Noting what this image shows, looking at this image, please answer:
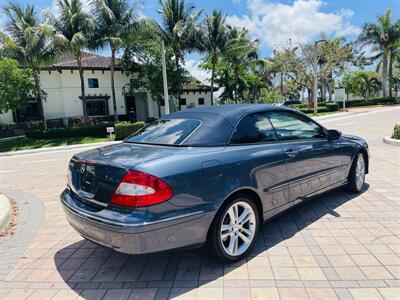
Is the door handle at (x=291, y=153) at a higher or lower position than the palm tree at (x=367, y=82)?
lower

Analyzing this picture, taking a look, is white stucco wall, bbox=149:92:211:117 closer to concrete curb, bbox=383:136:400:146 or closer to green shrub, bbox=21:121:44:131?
green shrub, bbox=21:121:44:131

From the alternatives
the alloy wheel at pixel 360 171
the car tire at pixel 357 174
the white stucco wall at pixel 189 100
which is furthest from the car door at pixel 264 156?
the white stucco wall at pixel 189 100

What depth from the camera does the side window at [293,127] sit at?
13.0 ft

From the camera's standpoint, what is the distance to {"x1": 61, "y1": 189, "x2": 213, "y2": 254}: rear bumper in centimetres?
264

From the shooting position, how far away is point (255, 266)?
3.22m

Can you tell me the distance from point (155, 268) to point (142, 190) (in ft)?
3.57

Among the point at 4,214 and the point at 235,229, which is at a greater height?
the point at 235,229

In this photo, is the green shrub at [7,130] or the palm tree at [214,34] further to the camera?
the palm tree at [214,34]

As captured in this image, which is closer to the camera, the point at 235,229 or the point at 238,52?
the point at 235,229

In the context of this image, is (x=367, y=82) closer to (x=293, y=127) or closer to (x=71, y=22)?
(x=71, y=22)

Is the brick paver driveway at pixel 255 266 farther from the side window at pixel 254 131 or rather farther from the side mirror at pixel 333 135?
the side window at pixel 254 131

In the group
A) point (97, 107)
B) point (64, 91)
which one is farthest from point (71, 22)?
point (97, 107)

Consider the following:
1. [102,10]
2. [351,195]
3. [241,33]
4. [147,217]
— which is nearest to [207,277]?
[147,217]

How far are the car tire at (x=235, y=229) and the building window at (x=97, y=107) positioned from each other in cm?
2771
